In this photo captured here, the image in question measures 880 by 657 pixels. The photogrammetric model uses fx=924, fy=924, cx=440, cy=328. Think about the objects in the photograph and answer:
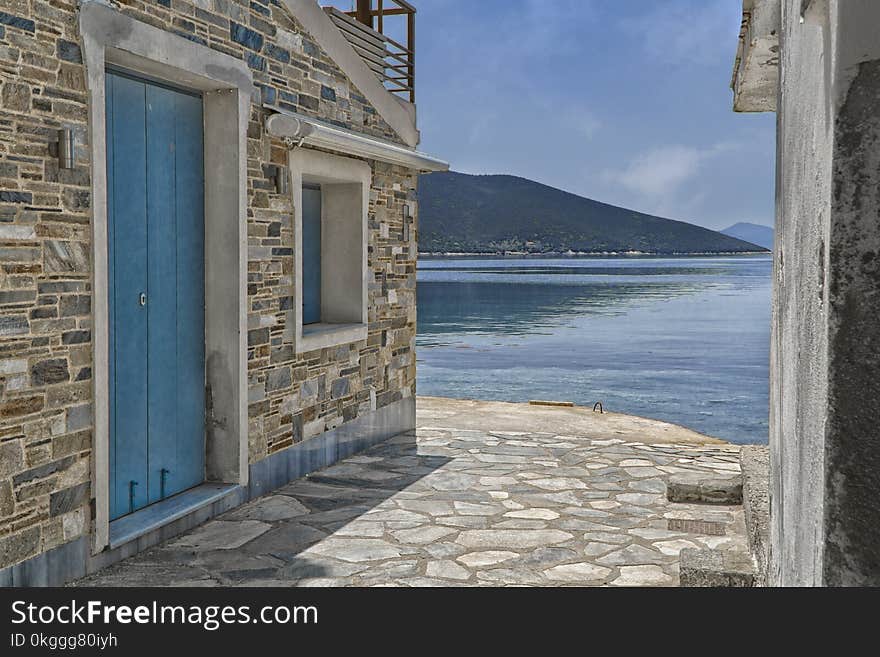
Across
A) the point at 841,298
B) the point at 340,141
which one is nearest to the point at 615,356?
the point at 340,141

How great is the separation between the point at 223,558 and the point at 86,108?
8.73 ft

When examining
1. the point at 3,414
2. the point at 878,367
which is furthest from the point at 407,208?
→ the point at 878,367

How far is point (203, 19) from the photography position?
599 cm

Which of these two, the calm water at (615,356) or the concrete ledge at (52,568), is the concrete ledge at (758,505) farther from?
the calm water at (615,356)

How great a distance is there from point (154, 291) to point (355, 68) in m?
3.23

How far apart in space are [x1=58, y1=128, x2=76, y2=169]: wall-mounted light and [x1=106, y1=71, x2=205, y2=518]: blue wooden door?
664mm

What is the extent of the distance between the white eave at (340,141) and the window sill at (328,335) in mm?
1517

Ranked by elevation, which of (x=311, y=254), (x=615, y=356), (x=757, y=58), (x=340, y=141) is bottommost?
(x=615, y=356)

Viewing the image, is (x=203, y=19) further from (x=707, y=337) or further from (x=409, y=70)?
(x=707, y=337)

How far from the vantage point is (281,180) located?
6949 mm

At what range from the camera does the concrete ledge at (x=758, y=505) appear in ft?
12.0

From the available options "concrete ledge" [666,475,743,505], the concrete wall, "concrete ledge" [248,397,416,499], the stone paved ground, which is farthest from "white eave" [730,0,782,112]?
"concrete ledge" [248,397,416,499]

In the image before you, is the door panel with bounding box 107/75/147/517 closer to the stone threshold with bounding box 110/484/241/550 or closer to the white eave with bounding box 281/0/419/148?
the stone threshold with bounding box 110/484/241/550

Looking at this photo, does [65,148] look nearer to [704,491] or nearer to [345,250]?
[345,250]
